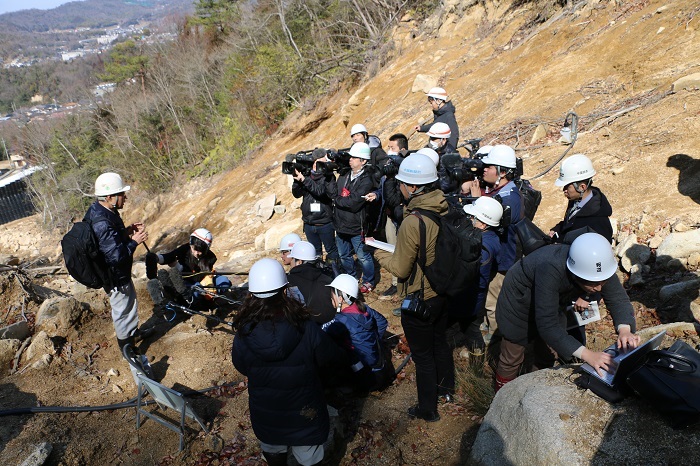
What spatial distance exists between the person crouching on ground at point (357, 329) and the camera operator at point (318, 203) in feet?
5.36

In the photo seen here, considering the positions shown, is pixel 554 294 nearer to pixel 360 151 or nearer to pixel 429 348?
pixel 429 348

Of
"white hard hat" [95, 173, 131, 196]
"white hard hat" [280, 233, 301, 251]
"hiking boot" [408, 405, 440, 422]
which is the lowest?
"hiking boot" [408, 405, 440, 422]

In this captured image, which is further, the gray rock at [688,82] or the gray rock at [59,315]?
the gray rock at [688,82]

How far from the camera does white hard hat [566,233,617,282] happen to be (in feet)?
8.56

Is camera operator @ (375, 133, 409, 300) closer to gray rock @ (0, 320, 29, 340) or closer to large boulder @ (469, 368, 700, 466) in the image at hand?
large boulder @ (469, 368, 700, 466)

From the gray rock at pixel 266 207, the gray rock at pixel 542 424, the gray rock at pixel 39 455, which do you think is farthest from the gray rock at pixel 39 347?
the gray rock at pixel 266 207

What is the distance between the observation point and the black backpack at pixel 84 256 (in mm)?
4070

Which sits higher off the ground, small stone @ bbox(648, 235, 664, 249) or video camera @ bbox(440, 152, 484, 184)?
video camera @ bbox(440, 152, 484, 184)

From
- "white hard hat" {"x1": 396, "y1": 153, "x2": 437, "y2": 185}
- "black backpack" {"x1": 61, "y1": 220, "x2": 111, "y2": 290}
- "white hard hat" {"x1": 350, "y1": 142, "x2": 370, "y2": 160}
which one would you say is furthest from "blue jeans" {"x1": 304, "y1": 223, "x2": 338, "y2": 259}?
"white hard hat" {"x1": 396, "y1": 153, "x2": 437, "y2": 185}

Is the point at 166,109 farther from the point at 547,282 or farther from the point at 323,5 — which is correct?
the point at 547,282

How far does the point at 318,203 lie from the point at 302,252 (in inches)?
59.5

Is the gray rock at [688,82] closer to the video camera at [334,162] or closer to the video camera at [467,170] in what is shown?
the video camera at [467,170]

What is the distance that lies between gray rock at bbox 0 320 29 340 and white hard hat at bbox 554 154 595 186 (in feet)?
19.2

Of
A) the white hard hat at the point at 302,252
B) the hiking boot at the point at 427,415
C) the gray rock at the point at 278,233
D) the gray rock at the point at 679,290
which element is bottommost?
the gray rock at the point at 278,233
